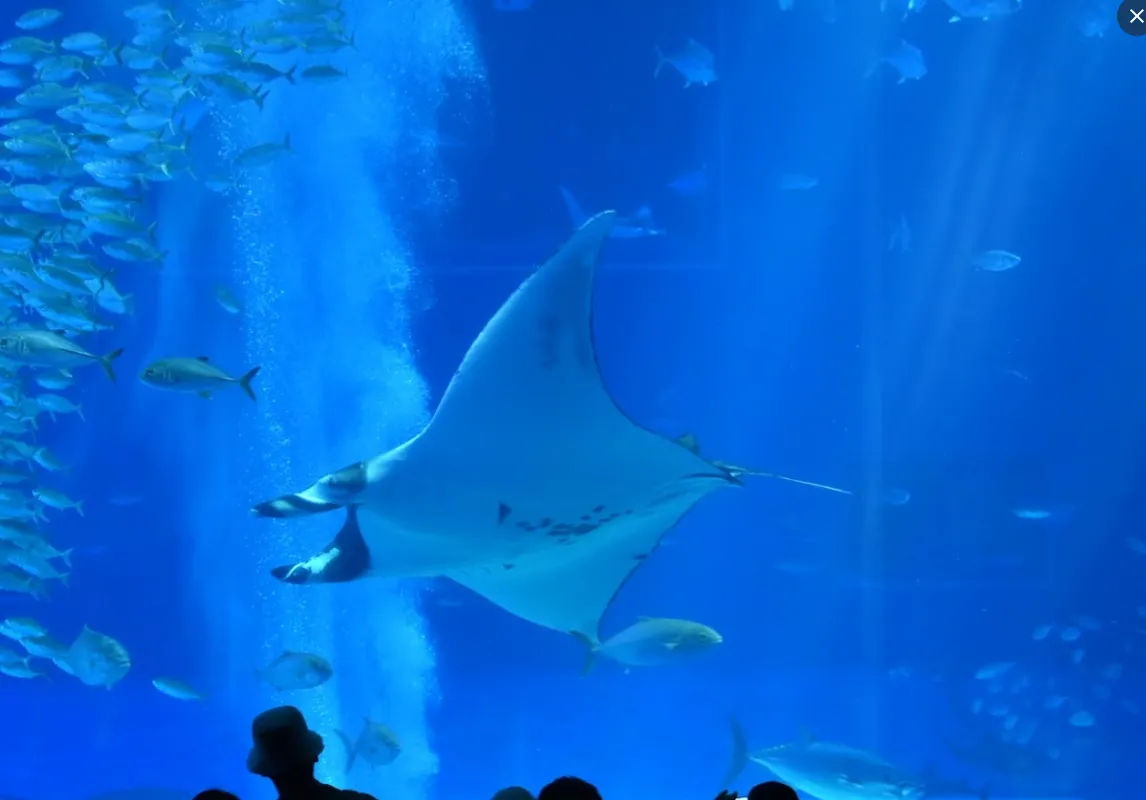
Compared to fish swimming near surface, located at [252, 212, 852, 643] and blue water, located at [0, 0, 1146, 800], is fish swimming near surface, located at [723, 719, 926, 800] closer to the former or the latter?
fish swimming near surface, located at [252, 212, 852, 643]

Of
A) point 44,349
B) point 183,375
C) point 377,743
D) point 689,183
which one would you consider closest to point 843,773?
point 377,743

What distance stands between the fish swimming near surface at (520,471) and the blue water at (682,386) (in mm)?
6350

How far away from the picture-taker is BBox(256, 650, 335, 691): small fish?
4.56 metres

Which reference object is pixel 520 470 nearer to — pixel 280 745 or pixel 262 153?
pixel 280 745

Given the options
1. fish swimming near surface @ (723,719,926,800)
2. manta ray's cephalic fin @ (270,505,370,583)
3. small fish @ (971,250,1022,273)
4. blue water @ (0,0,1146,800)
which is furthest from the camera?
blue water @ (0,0,1146,800)

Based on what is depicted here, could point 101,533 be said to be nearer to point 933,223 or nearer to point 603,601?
point 603,601

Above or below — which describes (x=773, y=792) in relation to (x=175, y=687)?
below

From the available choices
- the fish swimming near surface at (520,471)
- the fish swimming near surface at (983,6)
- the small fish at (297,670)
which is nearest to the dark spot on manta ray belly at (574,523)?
the fish swimming near surface at (520,471)

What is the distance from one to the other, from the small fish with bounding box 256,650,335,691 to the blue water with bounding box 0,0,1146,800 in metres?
4.07

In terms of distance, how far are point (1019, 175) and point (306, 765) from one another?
1235 centimetres

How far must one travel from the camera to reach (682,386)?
37.1 ft

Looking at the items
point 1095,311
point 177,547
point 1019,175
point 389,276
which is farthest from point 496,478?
point 1095,311

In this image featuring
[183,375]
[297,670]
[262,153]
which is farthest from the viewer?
[262,153]

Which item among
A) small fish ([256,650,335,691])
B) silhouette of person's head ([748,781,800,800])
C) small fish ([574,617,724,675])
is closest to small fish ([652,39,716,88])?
small fish ([574,617,724,675])
